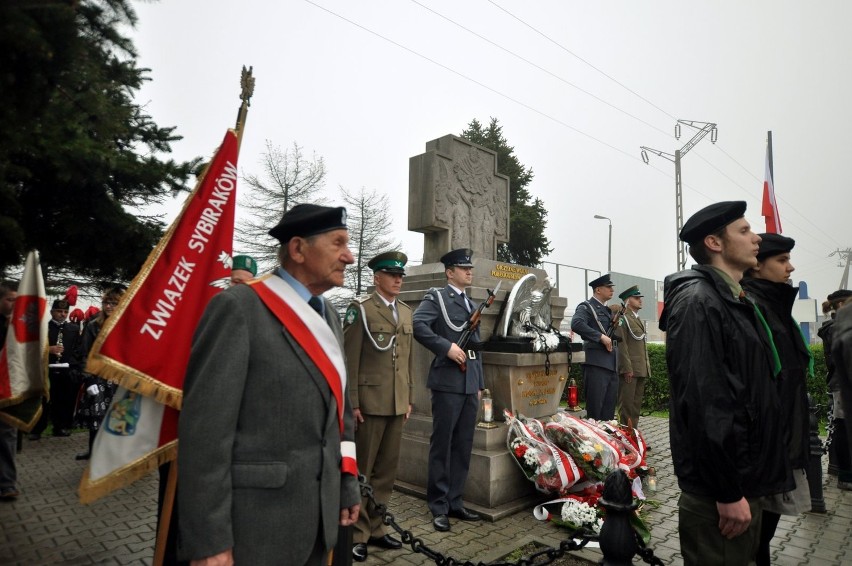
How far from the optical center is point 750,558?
2.29 meters

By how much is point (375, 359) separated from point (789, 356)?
290cm

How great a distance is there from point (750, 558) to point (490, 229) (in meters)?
5.40

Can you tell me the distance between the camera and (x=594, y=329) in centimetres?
736

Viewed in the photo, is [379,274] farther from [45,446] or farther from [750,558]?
[45,446]

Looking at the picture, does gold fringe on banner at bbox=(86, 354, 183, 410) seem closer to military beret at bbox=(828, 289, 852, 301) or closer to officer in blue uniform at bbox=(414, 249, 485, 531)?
officer in blue uniform at bbox=(414, 249, 485, 531)

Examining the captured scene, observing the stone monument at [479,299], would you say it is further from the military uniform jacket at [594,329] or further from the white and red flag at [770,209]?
the white and red flag at [770,209]

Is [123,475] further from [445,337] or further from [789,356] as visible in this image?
[789,356]

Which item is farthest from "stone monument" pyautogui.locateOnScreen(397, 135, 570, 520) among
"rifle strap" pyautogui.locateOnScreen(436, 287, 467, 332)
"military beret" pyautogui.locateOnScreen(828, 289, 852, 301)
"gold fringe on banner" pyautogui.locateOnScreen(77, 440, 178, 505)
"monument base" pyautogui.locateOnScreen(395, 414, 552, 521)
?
"military beret" pyautogui.locateOnScreen(828, 289, 852, 301)

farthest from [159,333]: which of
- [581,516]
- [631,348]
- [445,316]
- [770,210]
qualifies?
[770,210]

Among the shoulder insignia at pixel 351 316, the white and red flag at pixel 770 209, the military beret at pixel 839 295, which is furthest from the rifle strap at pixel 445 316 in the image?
the white and red flag at pixel 770 209

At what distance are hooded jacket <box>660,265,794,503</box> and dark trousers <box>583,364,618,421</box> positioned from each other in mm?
4888

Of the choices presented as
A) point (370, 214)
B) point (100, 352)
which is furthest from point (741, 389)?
point (370, 214)

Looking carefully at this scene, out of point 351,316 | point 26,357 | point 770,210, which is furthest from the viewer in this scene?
point 770,210

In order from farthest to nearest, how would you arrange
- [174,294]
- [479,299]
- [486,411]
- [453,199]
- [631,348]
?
1. [631,348]
2. [453,199]
3. [479,299]
4. [486,411]
5. [174,294]
